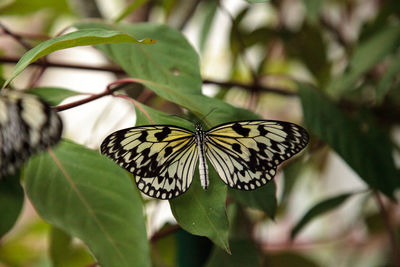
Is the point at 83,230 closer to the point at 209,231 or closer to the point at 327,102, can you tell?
the point at 209,231

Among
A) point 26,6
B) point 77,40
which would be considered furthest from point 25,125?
point 26,6

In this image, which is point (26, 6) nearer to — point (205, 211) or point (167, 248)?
point (167, 248)

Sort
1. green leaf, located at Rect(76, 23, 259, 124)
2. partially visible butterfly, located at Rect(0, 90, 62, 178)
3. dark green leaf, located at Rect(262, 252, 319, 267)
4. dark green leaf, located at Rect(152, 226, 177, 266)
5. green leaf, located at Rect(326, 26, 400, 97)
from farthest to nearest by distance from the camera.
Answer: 1. dark green leaf, located at Rect(262, 252, 319, 267)
2. dark green leaf, located at Rect(152, 226, 177, 266)
3. green leaf, located at Rect(326, 26, 400, 97)
4. green leaf, located at Rect(76, 23, 259, 124)
5. partially visible butterfly, located at Rect(0, 90, 62, 178)

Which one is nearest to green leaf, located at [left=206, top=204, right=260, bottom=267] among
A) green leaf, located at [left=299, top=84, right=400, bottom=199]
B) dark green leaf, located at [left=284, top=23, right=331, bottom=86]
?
green leaf, located at [left=299, top=84, right=400, bottom=199]

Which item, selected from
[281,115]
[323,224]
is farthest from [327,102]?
[323,224]

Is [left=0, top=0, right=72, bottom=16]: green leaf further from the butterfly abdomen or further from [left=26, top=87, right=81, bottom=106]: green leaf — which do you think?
the butterfly abdomen

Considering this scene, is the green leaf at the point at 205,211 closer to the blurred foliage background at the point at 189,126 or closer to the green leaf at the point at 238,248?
the blurred foliage background at the point at 189,126
